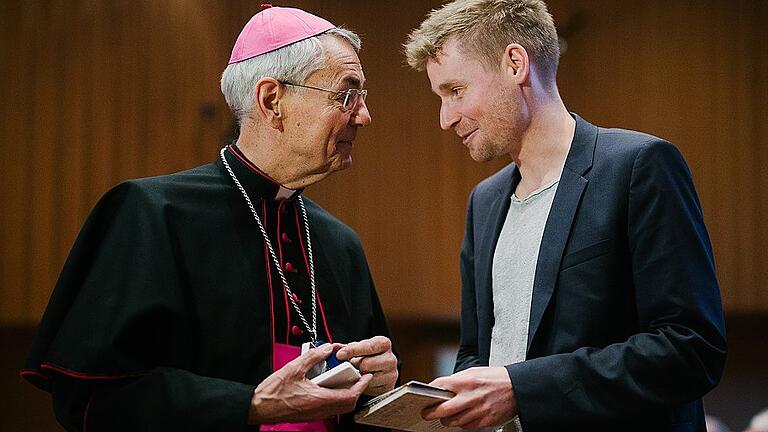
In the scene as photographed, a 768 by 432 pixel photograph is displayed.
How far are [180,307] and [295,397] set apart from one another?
340 mm

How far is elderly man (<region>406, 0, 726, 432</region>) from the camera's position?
6.56 feet

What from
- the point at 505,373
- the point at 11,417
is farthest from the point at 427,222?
the point at 505,373

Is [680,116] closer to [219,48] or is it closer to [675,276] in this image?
[219,48]

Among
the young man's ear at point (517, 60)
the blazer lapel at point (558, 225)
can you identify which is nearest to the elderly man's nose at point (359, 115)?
the young man's ear at point (517, 60)

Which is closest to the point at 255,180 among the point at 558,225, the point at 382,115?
the point at 558,225

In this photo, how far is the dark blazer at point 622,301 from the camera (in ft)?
6.55

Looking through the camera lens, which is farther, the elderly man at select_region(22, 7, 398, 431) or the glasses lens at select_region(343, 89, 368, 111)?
the glasses lens at select_region(343, 89, 368, 111)

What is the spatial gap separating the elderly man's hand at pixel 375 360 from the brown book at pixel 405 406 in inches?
3.9

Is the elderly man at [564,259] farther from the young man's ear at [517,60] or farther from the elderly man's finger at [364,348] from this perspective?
the elderly man's finger at [364,348]

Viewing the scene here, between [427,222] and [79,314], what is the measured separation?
343 centimetres

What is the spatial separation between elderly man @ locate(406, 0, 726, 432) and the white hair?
1.14 ft

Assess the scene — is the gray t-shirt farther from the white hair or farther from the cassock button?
the white hair

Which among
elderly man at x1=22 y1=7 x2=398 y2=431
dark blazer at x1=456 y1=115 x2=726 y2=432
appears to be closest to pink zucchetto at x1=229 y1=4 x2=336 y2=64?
elderly man at x1=22 y1=7 x2=398 y2=431

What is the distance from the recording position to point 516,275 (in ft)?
7.55
